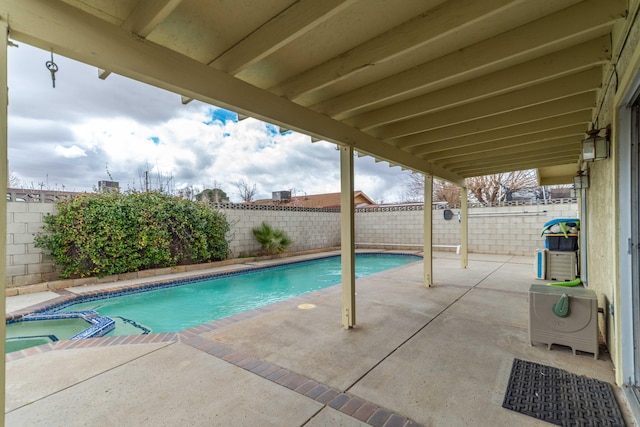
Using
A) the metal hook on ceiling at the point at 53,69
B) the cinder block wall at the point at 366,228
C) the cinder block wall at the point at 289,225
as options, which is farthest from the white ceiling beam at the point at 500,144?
the cinder block wall at the point at 366,228

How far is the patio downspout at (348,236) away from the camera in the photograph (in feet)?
13.0

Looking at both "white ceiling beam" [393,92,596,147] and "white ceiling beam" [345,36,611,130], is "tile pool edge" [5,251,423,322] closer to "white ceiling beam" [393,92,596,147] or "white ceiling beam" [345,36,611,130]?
"white ceiling beam" [345,36,611,130]

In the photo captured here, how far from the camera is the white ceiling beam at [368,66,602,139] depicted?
3.04m

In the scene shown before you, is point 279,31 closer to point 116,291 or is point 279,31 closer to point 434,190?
point 116,291

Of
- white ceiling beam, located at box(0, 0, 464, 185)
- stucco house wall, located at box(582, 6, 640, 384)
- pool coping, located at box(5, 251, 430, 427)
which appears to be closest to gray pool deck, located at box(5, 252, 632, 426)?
pool coping, located at box(5, 251, 430, 427)

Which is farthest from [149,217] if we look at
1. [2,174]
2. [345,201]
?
[2,174]

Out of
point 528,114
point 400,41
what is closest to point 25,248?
point 400,41

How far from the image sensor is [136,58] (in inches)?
80.4

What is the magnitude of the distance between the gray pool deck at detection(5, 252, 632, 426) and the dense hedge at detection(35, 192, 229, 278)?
428 centimetres

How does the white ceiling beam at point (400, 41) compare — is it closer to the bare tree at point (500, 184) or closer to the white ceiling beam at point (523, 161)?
the white ceiling beam at point (523, 161)

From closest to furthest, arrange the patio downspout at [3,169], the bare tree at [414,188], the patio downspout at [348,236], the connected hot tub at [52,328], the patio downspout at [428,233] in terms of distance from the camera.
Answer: the patio downspout at [3,169]
the patio downspout at [348,236]
the connected hot tub at [52,328]
the patio downspout at [428,233]
the bare tree at [414,188]

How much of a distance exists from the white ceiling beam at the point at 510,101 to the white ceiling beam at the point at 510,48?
684 millimetres

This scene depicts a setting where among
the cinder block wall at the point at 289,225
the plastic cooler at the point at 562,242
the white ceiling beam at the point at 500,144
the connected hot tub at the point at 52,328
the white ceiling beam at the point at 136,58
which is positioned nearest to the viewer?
the white ceiling beam at the point at 136,58

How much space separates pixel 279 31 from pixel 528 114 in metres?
3.47
